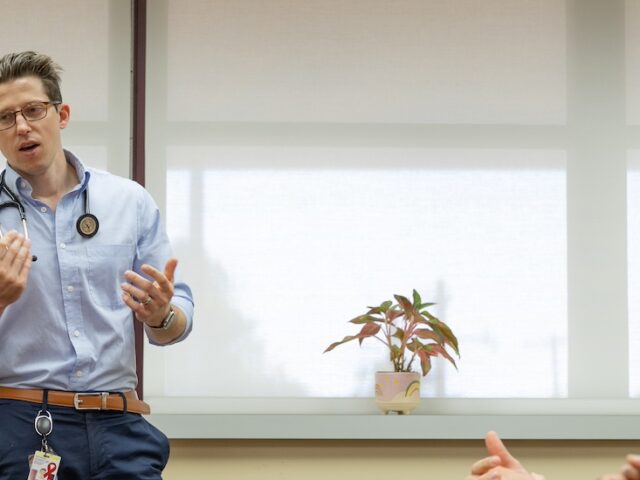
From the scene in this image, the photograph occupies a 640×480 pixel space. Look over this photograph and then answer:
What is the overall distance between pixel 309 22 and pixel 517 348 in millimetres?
1380

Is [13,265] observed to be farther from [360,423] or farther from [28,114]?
[360,423]

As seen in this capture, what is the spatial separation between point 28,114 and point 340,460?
5.78ft

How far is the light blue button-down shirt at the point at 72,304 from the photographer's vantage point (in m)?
2.11

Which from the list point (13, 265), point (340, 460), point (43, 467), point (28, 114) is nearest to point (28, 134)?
point (28, 114)

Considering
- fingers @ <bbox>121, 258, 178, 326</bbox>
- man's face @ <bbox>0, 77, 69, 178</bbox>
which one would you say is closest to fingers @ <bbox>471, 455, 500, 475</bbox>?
fingers @ <bbox>121, 258, 178, 326</bbox>

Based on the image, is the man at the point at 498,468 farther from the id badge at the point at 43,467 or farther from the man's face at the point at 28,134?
the man's face at the point at 28,134

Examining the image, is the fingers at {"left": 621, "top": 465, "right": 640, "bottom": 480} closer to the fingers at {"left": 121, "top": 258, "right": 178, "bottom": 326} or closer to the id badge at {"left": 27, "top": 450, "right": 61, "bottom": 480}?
the fingers at {"left": 121, "top": 258, "right": 178, "bottom": 326}

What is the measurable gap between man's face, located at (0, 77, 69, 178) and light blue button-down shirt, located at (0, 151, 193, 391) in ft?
0.15

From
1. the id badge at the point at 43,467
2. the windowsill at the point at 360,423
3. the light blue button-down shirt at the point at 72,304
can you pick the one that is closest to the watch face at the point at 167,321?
the light blue button-down shirt at the point at 72,304

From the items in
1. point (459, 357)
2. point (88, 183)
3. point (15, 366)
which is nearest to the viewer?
point (15, 366)

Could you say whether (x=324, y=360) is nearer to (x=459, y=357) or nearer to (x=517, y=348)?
(x=459, y=357)

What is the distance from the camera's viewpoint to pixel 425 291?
11.6 feet

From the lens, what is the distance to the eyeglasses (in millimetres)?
2182

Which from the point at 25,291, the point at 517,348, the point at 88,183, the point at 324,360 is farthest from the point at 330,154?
the point at 25,291
